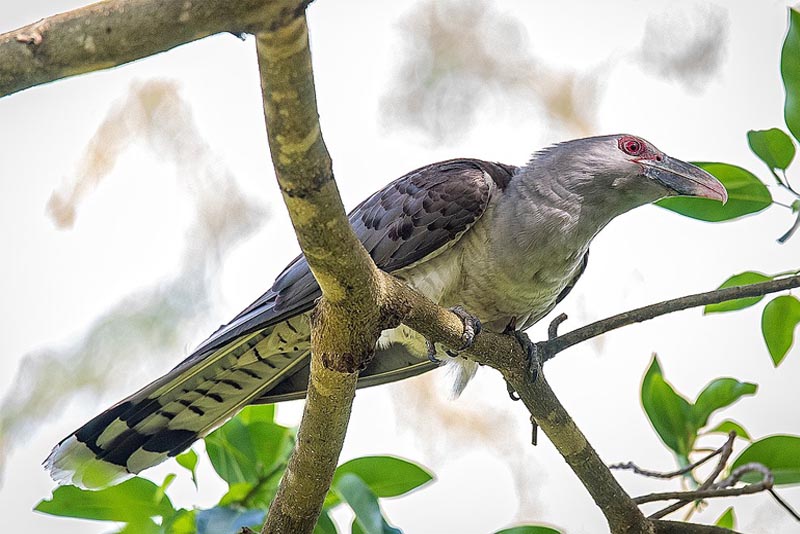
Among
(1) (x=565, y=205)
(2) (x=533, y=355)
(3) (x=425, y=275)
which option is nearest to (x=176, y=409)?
(3) (x=425, y=275)

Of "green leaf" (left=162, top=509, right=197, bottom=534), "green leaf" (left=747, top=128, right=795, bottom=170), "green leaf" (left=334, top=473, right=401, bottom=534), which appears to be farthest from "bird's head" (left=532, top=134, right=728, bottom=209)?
"green leaf" (left=162, top=509, right=197, bottom=534)

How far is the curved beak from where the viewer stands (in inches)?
75.6

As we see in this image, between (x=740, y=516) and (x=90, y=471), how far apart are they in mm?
2568

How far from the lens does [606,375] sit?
354 centimetres

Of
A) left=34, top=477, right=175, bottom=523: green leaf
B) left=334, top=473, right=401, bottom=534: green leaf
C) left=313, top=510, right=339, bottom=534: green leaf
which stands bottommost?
left=334, top=473, right=401, bottom=534: green leaf

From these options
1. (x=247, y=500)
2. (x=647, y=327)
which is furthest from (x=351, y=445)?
(x=247, y=500)

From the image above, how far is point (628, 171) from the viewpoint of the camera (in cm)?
209

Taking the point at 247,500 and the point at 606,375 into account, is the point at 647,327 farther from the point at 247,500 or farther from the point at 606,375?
the point at 247,500

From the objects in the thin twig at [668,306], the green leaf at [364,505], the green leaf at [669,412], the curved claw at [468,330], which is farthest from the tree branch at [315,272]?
the green leaf at [669,412]

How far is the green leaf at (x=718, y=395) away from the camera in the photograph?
80.2 inches

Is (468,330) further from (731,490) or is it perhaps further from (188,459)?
(188,459)

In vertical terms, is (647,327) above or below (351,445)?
above

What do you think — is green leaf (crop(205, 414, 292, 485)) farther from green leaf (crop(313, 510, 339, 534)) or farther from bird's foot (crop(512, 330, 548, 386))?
bird's foot (crop(512, 330, 548, 386))

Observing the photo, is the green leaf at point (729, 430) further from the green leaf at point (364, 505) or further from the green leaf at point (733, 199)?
the green leaf at point (364, 505)
